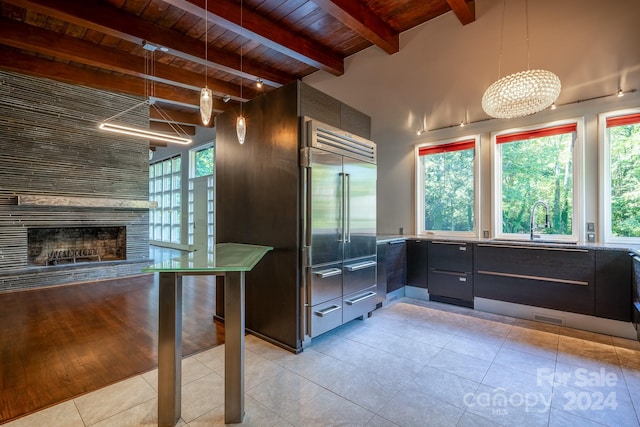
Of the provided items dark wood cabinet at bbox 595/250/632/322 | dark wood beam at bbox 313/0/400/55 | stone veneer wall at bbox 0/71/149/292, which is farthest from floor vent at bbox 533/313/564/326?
stone veneer wall at bbox 0/71/149/292

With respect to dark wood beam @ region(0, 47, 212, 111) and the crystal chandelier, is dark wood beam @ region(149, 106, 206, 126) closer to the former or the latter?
dark wood beam @ region(0, 47, 212, 111)

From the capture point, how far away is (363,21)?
3.63 metres

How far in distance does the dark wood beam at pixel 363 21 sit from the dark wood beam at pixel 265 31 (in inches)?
34.4

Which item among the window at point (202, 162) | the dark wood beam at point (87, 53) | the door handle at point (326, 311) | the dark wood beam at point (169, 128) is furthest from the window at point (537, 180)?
the dark wood beam at point (169, 128)

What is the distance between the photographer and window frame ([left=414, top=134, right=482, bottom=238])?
3.99 m

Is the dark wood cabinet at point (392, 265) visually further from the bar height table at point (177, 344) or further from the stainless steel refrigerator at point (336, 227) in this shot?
the bar height table at point (177, 344)

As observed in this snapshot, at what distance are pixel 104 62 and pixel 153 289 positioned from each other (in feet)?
11.9

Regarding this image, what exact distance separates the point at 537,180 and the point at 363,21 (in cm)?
293

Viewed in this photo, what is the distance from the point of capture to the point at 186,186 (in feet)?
28.3

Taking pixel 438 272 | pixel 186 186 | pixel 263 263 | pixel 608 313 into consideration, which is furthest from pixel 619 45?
pixel 186 186

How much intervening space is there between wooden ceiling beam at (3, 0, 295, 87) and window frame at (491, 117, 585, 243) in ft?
12.9

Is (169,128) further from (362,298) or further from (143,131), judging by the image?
(362,298)

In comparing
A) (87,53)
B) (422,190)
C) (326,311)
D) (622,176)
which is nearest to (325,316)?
(326,311)

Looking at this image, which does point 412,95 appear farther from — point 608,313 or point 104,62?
point 104,62
